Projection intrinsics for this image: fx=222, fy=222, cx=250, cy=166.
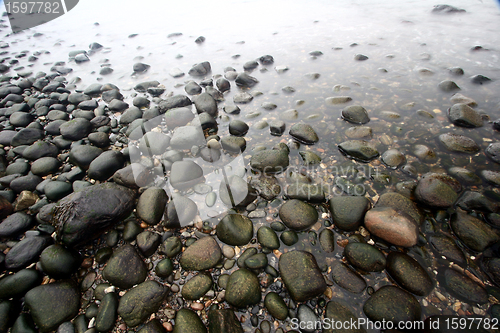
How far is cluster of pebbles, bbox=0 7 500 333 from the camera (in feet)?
6.38

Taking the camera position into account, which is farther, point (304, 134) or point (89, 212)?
point (304, 134)

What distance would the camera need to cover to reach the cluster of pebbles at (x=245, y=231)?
6.38 ft

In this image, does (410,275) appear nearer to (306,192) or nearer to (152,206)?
(306,192)

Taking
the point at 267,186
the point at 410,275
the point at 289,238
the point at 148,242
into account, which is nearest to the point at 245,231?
the point at 289,238

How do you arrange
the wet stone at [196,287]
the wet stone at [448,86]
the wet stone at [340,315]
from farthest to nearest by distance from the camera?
the wet stone at [448,86]
the wet stone at [196,287]
the wet stone at [340,315]

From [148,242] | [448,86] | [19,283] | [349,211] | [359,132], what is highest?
[448,86]

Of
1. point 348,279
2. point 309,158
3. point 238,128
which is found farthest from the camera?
point 238,128

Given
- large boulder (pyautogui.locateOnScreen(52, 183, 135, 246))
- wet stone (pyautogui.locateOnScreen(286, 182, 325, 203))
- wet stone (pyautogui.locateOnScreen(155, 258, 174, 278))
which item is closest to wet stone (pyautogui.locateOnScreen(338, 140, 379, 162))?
wet stone (pyautogui.locateOnScreen(286, 182, 325, 203))

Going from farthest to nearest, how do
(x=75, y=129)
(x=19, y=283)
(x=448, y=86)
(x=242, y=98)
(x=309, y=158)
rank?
(x=242, y=98) < (x=448, y=86) < (x=75, y=129) < (x=309, y=158) < (x=19, y=283)

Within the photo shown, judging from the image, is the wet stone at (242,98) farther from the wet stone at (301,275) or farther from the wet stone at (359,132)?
the wet stone at (301,275)

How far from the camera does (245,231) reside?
2.41m

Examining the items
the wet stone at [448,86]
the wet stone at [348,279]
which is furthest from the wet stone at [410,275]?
the wet stone at [448,86]

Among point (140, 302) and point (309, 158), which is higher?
point (309, 158)

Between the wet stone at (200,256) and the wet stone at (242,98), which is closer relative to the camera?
the wet stone at (200,256)
